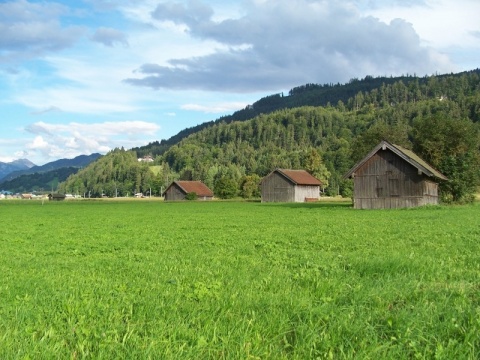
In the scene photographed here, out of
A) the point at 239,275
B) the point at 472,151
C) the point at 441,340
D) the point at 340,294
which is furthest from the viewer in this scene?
the point at 472,151

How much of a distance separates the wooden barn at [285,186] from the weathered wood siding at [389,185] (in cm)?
3738

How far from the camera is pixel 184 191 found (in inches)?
4562

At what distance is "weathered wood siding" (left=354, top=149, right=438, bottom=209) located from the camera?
51.1m

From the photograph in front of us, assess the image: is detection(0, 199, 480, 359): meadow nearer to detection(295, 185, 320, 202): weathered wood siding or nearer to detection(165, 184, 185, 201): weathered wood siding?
detection(295, 185, 320, 202): weathered wood siding

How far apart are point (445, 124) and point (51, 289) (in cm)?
5712

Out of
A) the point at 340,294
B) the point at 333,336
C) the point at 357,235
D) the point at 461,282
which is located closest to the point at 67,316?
the point at 333,336

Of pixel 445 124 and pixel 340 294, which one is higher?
pixel 445 124

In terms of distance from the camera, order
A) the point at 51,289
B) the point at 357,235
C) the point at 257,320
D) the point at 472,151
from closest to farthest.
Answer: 1. the point at 257,320
2. the point at 51,289
3. the point at 357,235
4. the point at 472,151

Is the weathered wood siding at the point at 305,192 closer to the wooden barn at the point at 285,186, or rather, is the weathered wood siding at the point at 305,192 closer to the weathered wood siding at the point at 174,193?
the wooden barn at the point at 285,186

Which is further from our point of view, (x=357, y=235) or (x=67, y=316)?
(x=357, y=235)

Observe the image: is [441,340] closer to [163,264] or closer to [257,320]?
[257,320]

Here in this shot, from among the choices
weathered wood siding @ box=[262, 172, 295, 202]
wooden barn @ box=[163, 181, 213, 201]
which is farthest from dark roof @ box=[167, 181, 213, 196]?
weathered wood siding @ box=[262, 172, 295, 202]

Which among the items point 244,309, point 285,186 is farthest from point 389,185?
point 244,309

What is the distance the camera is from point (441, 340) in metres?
5.15
